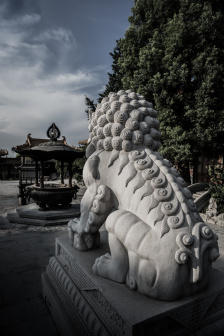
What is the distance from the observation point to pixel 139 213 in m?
1.55

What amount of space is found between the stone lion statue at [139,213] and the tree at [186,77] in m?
5.98

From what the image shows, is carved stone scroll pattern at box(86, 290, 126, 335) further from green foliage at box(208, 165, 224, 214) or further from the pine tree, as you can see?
the pine tree

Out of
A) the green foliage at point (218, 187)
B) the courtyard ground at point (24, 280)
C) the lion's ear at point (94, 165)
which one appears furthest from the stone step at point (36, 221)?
the green foliage at point (218, 187)

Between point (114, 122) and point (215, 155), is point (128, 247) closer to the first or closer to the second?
point (114, 122)

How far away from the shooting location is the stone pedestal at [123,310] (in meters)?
1.27

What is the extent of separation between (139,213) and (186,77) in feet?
25.1

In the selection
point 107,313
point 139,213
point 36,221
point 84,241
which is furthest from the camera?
point 36,221

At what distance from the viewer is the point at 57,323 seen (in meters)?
1.98

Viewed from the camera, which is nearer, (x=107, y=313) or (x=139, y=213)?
(x=107, y=313)

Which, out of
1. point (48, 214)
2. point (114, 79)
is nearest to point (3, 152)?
point (114, 79)

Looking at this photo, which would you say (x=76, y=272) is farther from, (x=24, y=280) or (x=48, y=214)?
(x=48, y=214)

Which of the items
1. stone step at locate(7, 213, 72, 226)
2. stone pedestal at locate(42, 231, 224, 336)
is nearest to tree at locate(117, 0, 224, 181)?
stone step at locate(7, 213, 72, 226)

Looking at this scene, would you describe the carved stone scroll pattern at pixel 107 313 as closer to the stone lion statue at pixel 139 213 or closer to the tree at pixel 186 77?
the stone lion statue at pixel 139 213

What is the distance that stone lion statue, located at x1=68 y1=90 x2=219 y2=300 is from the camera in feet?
4.42
